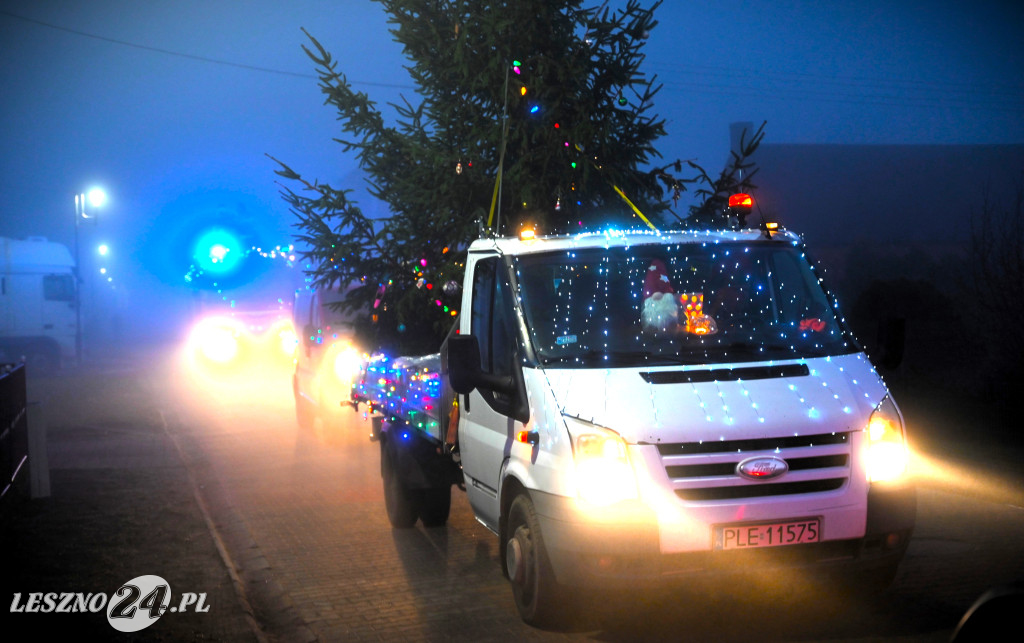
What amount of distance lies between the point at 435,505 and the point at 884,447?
14.3ft

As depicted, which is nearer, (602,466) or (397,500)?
(602,466)

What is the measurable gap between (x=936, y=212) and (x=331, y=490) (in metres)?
41.3

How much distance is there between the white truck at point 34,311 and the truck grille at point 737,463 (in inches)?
1383

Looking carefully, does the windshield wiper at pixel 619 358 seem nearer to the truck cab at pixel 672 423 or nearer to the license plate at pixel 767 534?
the truck cab at pixel 672 423

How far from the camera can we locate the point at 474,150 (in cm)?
1098

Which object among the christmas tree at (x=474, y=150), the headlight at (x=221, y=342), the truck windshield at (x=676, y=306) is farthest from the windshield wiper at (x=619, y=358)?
the headlight at (x=221, y=342)

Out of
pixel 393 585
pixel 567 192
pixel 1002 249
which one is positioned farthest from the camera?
pixel 1002 249

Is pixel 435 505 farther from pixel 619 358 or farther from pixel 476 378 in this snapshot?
pixel 619 358

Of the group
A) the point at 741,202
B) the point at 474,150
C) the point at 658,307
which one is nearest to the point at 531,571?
the point at 658,307

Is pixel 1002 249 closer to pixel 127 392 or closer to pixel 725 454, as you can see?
pixel 725 454

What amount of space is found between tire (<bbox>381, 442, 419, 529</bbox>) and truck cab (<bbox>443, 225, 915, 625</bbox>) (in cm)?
239

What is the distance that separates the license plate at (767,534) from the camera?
491cm

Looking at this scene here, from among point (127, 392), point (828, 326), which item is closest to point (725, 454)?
point (828, 326)

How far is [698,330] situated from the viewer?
19.1ft
